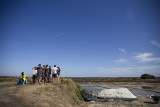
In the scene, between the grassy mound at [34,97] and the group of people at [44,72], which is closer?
the grassy mound at [34,97]

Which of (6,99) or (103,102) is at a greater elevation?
(6,99)

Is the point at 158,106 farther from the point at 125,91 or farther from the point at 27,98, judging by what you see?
the point at 27,98

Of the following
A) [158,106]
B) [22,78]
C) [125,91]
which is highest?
[22,78]

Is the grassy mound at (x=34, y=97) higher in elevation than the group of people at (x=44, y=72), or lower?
lower

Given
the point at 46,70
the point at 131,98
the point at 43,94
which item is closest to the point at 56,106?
the point at 43,94

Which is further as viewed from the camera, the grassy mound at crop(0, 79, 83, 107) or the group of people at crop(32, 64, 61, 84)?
the group of people at crop(32, 64, 61, 84)

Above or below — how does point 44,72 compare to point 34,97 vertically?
above

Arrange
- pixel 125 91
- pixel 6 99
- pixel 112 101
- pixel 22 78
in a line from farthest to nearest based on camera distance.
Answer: pixel 125 91, pixel 112 101, pixel 22 78, pixel 6 99

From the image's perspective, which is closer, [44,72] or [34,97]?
[34,97]

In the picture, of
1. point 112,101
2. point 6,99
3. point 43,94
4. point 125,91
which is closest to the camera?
point 6,99

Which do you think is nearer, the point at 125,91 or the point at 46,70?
the point at 46,70

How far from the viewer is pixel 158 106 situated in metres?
18.6

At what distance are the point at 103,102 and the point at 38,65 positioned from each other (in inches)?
347

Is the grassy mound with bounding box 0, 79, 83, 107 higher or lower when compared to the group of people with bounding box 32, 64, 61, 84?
lower
